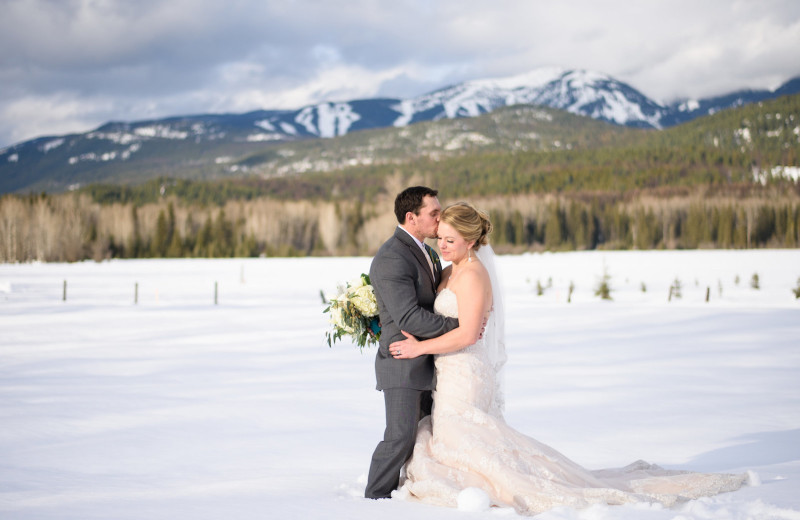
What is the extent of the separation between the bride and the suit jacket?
0.28 ft

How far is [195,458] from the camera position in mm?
6375

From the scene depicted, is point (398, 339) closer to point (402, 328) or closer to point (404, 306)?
point (402, 328)

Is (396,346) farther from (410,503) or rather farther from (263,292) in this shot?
(263,292)

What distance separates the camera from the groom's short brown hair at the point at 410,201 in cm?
479

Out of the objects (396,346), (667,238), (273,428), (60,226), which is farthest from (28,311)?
(667,238)

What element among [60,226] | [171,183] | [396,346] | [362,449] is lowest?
[362,449]

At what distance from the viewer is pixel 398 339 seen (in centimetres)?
478

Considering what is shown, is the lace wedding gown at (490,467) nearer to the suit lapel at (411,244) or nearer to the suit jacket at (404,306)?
the suit jacket at (404,306)

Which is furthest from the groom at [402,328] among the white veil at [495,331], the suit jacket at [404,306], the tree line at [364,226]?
the tree line at [364,226]

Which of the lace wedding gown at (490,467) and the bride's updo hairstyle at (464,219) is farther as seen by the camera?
the bride's updo hairstyle at (464,219)

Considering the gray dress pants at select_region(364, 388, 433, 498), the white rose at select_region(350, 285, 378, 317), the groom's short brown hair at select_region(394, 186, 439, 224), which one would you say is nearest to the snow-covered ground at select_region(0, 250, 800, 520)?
the gray dress pants at select_region(364, 388, 433, 498)

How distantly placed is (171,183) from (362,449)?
157 m

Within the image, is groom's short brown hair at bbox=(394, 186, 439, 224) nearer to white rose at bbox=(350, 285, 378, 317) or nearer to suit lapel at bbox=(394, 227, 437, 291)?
suit lapel at bbox=(394, 227, 437, 291)

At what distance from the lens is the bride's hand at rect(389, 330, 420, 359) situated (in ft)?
15.4
